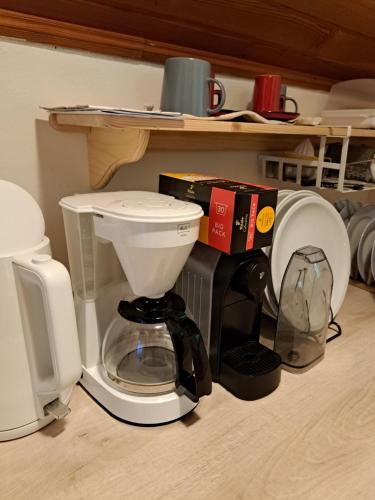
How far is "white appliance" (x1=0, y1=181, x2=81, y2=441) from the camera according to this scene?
1.82 ft

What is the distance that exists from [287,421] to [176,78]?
26.2 inches

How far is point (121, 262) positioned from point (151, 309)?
0.10 meters

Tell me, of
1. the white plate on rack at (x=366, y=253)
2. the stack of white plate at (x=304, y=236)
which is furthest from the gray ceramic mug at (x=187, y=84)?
the white plate on rack at (x=366, y=253)

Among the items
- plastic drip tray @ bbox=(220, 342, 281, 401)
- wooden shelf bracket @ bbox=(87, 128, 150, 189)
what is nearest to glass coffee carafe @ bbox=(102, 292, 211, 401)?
plastic drip tray @ bbox=(220, 342, 281, 401)

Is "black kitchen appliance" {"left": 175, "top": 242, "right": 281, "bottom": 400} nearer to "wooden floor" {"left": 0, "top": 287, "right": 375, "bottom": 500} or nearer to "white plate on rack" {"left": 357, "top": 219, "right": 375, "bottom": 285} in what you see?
"wooden floor" {"left": 0, "top": 287, "right": 375, "bottom": 500}

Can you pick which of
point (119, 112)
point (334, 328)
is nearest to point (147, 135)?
point (119, 112)

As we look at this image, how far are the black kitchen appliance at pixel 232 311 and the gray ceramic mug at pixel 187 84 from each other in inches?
10.7

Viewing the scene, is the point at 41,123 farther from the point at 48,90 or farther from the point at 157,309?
the point at 157,309

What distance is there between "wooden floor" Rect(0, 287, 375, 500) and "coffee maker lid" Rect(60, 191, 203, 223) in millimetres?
356

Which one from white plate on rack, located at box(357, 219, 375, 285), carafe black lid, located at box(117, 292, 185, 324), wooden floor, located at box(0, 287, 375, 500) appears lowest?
wooden floor, located at box(0, 287, 375, 500)

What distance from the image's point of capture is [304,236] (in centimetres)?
98

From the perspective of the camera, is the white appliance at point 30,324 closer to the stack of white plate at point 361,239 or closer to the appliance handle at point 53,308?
the appliance handle at point 53,308

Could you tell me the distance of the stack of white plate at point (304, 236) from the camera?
2.98 ft

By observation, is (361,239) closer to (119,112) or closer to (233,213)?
(233,213)
